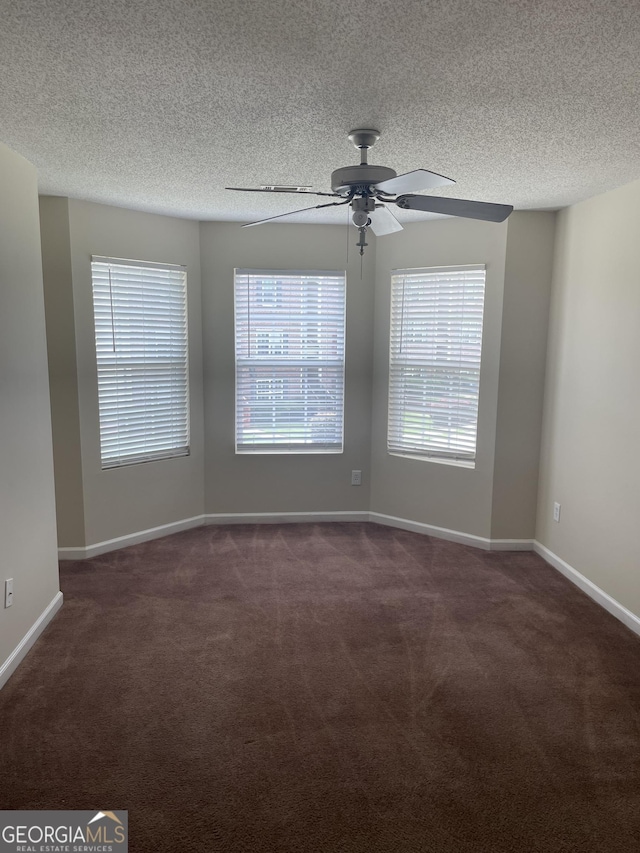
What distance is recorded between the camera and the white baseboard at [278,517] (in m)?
5.04

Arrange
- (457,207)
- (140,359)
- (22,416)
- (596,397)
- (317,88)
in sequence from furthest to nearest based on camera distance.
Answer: (140,359), (596,397), (22,416), (457,207), (317,88)

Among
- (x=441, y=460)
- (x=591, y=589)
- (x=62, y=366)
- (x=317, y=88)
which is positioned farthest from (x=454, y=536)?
(x=317, y=88)

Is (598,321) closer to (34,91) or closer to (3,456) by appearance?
(34,91)

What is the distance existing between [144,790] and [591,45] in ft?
9.49

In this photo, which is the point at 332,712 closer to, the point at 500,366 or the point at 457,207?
the point at 457,207

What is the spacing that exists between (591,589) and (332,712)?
2.06 m

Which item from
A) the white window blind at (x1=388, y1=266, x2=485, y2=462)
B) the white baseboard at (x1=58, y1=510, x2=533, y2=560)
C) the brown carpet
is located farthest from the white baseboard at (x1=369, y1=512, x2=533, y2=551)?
the white window blind at (x1=388, y1=266, x2=485, y2=462)

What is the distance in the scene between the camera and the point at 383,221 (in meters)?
2.81

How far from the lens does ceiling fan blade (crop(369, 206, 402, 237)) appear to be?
2.68m

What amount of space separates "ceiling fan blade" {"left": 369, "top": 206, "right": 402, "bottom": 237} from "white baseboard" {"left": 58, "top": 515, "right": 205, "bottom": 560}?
2.98 meters

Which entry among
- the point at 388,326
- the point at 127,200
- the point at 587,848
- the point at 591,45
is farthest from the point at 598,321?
the point at 127,200

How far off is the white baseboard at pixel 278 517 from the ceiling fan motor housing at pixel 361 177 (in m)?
3.22

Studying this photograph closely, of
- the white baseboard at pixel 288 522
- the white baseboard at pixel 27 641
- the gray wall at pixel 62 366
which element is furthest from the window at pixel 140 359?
the white baseboard at pixel 27 641

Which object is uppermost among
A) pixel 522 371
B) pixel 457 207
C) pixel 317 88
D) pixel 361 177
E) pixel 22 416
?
pixel 317 88
